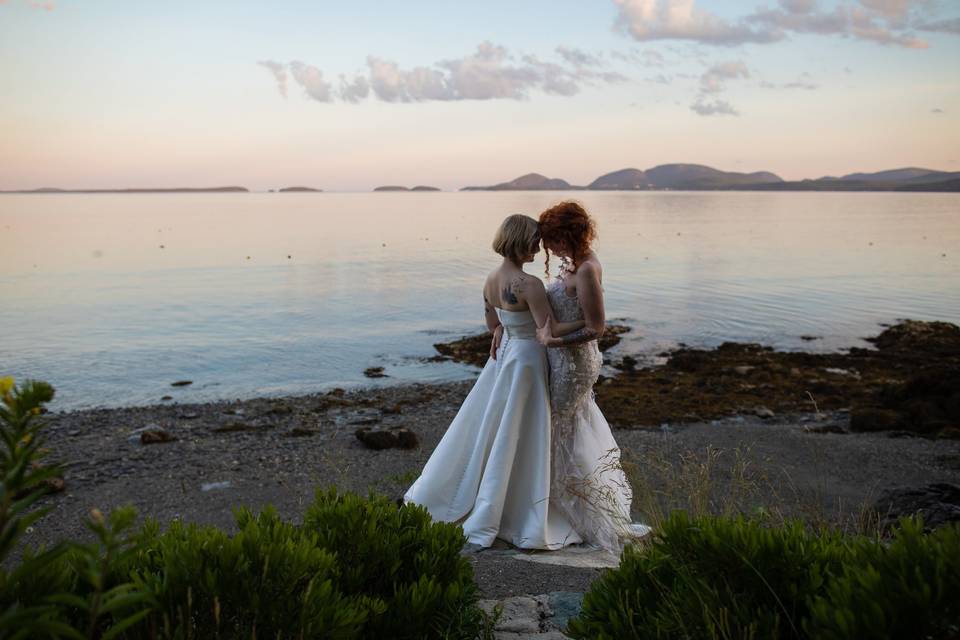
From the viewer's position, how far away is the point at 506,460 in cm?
708

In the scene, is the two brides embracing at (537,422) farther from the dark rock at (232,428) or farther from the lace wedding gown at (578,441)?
the dark rock at (232,428)

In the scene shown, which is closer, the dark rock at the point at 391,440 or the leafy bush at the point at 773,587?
the leafy bush at the point at 773,587

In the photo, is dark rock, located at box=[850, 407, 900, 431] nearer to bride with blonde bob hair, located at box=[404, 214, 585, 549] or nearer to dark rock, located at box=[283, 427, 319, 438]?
bride with blonde bob hair, located at box=[404, 214, 585, 549]

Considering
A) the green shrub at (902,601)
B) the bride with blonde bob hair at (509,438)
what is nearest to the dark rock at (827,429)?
the bride with blonde bob hair at (509,438)

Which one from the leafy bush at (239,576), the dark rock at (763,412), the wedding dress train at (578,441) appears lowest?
the dark rock at (763,412)

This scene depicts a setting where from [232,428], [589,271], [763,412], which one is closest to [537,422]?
[589,271]

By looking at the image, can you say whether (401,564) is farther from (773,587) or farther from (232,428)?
(232,428)

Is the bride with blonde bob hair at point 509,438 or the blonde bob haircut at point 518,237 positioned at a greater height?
the blonde bob haircut at point 518,237

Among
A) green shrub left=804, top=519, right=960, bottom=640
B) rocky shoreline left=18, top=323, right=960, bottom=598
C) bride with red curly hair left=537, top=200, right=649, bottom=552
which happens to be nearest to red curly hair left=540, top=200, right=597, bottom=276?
bride with red curly hair left=537, top=200, right=649, bottom=552

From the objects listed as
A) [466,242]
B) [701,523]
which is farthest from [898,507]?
[466,242]

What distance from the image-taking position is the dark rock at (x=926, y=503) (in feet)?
22.4

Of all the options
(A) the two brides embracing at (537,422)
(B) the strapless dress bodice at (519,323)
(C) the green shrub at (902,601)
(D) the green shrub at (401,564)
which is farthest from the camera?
(B) the strapless dress bodice at (519,323)

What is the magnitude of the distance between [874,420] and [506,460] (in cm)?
891

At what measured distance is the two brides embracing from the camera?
6.90 meters
